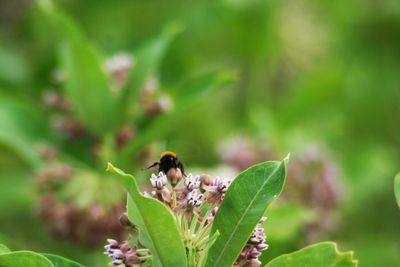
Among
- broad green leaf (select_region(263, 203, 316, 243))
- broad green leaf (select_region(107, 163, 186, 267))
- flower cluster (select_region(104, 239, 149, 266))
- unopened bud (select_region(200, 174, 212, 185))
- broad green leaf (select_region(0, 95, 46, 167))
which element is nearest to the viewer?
broad green leaf (select_region(107, 163, 186, 267))

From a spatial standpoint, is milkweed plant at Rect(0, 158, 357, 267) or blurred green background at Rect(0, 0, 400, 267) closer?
milkweed plant at Rect(0, 158, 357, 267)

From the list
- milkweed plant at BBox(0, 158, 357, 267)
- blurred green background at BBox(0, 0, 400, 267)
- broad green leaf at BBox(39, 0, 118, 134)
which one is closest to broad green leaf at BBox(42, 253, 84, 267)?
milkweed plant at BBox(0, 158, 357, 267)

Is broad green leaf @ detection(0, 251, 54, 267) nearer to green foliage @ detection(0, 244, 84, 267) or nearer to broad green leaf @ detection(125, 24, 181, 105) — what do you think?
green foliage @ detection(0, 244, 84, 267)

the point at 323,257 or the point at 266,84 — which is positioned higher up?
the point at 266,84

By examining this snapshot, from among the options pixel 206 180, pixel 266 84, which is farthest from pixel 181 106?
pixel 266 84

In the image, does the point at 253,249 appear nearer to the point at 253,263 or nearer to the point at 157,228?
the point at 253,263

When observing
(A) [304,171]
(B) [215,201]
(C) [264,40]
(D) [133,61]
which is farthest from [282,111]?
(B) [215,201]
